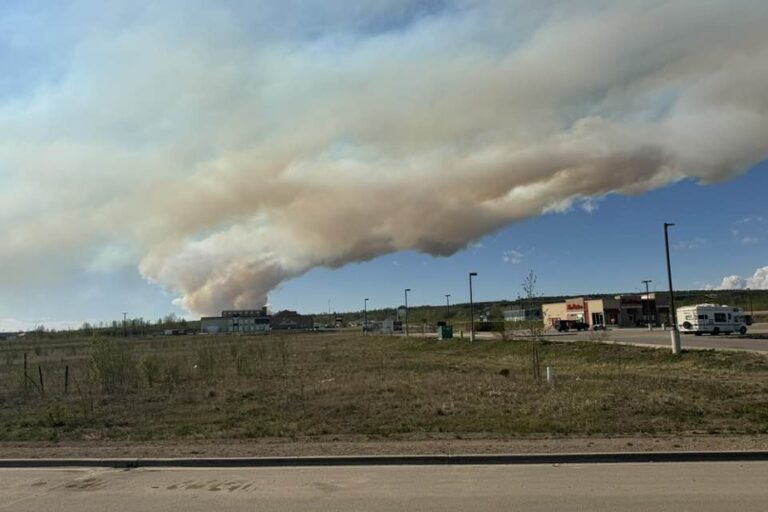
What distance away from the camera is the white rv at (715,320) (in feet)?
180

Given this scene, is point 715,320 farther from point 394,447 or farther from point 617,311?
point 394,447

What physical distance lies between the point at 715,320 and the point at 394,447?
5223 cm

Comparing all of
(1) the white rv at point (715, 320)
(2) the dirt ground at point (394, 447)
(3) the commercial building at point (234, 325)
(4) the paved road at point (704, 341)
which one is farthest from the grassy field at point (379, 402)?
(3) the commercial building at point (234, 325)

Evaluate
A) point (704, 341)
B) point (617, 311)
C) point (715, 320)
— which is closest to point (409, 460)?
point (704, 341)

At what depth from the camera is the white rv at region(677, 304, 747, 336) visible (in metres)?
54.8

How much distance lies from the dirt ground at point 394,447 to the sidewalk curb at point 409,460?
1.10 ft

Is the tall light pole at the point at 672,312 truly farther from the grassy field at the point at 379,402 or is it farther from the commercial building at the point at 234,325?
the commercial building at the point at 234,325

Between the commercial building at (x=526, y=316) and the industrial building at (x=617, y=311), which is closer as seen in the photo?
the commercial building at (x=526, y=316)

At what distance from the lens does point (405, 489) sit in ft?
26.4

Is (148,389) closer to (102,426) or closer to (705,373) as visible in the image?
(102,426)

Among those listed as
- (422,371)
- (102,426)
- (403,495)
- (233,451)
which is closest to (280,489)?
(403,495)

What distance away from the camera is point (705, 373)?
24.6 m

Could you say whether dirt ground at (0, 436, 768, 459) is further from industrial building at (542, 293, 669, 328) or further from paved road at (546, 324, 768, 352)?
industrial building at (542, 293, 669, 328)

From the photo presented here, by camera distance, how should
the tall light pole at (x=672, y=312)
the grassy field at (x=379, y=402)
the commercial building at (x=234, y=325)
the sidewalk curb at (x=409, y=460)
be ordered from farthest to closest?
the commercial building at (x=234, y=325)
the tall light pole at (x=672, y=312)
the grassy field at (x=379, y=402)
the sidewalk curb at (x=409, y=460)
